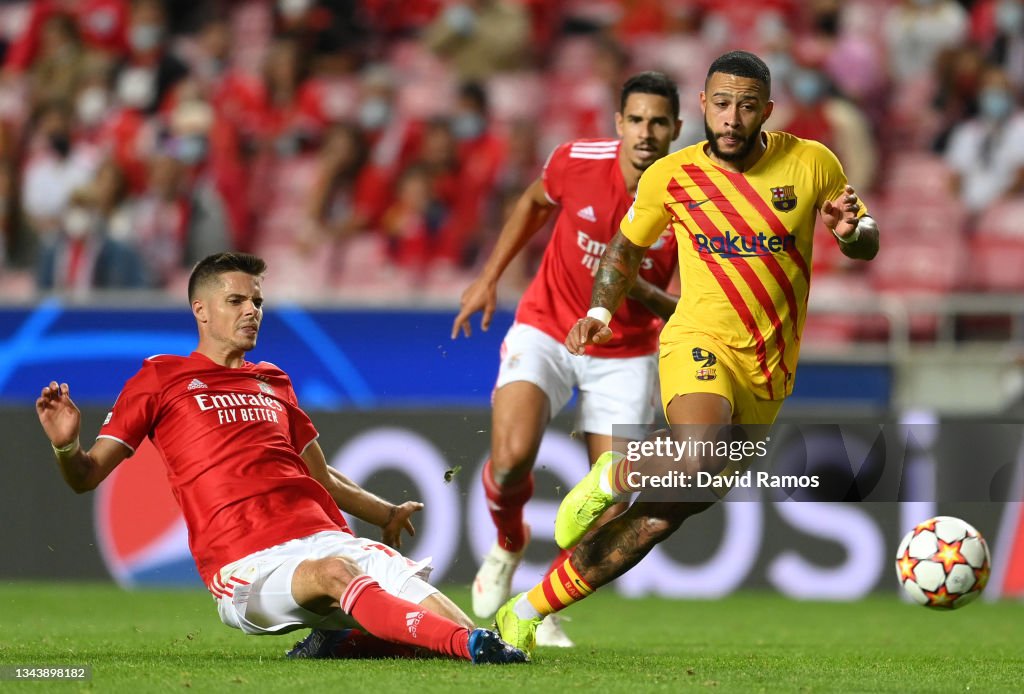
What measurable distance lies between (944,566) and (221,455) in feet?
9.19

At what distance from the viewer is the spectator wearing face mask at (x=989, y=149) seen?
42.0ft

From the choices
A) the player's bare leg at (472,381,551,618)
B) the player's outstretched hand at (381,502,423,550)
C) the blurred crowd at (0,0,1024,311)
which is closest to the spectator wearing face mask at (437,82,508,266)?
the blurred crowd at (0,0,1024,311)

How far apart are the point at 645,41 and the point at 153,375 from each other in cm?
961

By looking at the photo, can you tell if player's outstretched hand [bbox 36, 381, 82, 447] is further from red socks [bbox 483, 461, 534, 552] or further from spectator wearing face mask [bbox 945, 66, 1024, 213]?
spectator wearing face mask [bbox 945, 66, 1024, 213]

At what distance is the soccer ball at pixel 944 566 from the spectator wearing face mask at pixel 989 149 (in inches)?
278

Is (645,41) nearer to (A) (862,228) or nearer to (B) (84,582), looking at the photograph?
(B) (84,582)

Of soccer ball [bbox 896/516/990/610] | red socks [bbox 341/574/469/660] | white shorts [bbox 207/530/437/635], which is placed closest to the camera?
red socks [bbox 341/574/469/660]

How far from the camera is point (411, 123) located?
13.9 metres

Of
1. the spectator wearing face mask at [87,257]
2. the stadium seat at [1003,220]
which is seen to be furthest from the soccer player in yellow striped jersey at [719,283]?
the spectator wearing face mask at [87,257]

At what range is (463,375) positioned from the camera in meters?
10.2

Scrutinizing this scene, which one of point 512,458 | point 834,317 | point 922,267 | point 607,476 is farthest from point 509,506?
point 922,267

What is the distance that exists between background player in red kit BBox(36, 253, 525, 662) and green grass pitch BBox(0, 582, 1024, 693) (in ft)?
0.58

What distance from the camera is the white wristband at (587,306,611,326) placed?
19.6 feet

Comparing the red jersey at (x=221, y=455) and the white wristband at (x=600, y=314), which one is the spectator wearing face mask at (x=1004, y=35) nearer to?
the white wristband at (x=600, y=314)
